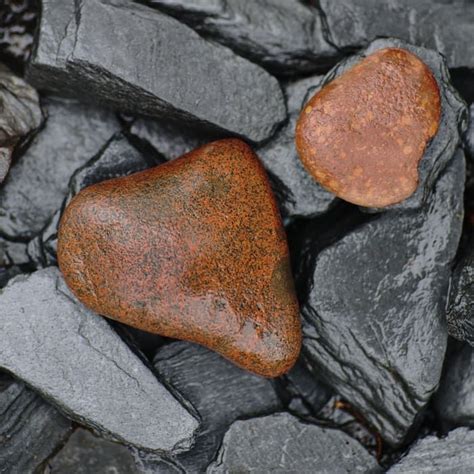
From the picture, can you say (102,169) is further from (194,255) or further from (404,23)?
(404,23)

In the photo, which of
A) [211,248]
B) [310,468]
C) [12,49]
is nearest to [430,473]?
[310,468]

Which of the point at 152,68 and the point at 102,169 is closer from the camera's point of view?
the point at 152,68

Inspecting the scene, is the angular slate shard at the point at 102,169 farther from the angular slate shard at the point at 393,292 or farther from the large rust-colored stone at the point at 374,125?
the angular slate shard at the point at 393,292

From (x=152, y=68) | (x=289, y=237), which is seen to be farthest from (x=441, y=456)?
(x=152, y=68)

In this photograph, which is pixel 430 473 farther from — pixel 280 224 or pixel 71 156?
pixel 71 156

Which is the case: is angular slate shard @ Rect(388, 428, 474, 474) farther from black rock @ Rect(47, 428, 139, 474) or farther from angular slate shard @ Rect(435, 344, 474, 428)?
black rock @ Rect(47, 428, 139, 474)

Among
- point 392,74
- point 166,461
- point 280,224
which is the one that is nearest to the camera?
point 392,74
